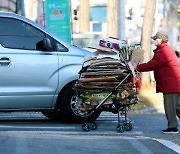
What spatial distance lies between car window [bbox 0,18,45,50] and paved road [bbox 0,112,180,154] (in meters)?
1.41

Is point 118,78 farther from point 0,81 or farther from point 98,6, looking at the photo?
point 98,6

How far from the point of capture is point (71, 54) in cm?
1099

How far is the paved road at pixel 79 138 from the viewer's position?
840cm

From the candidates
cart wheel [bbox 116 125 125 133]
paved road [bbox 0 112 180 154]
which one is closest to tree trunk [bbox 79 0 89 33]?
paved road [bbox 0 112 180 154]

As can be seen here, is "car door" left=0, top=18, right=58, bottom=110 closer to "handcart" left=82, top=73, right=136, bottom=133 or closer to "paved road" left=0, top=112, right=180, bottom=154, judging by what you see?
"paved road" left=0, top=112, right=180, bottom=154

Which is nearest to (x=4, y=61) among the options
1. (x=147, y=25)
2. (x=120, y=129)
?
(x=120, y=129)

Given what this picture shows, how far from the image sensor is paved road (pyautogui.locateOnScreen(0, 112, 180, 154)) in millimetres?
8398

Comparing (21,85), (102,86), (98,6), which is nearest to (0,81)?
(21,85)

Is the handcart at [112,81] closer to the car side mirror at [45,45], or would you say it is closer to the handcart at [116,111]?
the handcart at [116,111]

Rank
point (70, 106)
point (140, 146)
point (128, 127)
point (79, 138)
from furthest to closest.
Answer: point (70, 106) → point (128, 127) → point (79, 138) → point (140, 146)

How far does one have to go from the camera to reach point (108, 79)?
10.0 metres

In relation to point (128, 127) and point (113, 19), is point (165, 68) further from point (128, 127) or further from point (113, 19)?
point (113, 19)

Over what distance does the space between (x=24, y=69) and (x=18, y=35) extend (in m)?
0.67

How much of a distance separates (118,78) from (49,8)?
9849mm
